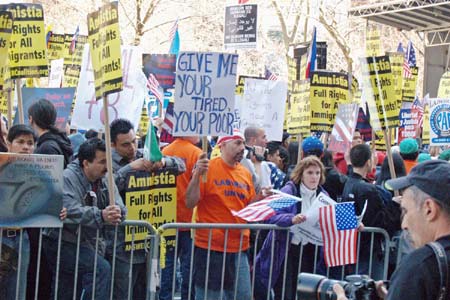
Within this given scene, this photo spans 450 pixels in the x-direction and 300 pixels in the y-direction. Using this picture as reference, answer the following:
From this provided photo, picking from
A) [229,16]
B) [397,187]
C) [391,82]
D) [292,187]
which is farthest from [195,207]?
[229,16]

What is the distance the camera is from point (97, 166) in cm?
705

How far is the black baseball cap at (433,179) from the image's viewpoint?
138 inches

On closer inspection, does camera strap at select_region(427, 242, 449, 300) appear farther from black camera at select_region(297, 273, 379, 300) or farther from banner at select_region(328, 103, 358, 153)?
banner at select_region(328, 103, 358, 153)

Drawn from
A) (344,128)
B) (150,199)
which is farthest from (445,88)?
(150,199)

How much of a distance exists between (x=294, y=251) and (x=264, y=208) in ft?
2.26

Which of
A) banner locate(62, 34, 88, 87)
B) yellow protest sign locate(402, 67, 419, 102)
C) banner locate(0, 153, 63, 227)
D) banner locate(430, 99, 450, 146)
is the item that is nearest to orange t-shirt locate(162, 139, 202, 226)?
banner locate(0, 153, 63, 227)

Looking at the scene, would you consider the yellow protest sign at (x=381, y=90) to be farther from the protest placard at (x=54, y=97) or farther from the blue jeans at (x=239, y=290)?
the protest placard at (x=54, y=97)

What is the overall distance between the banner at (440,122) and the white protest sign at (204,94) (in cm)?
565

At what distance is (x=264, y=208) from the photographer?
25.0 ft

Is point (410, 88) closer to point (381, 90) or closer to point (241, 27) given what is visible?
point (241, 27)

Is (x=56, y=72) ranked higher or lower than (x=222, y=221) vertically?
higher

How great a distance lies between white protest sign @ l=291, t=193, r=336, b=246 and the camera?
7699 millimetres

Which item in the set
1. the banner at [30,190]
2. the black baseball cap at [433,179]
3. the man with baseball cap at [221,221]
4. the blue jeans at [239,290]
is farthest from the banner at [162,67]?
the black baseball cap at [433,179]

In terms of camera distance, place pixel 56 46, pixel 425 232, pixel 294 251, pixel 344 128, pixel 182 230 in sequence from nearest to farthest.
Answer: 1. pixel 425 232
2. pixel 294 251
3. pixel 182 230
4. pixel 344 128
5. pixel 56 46
